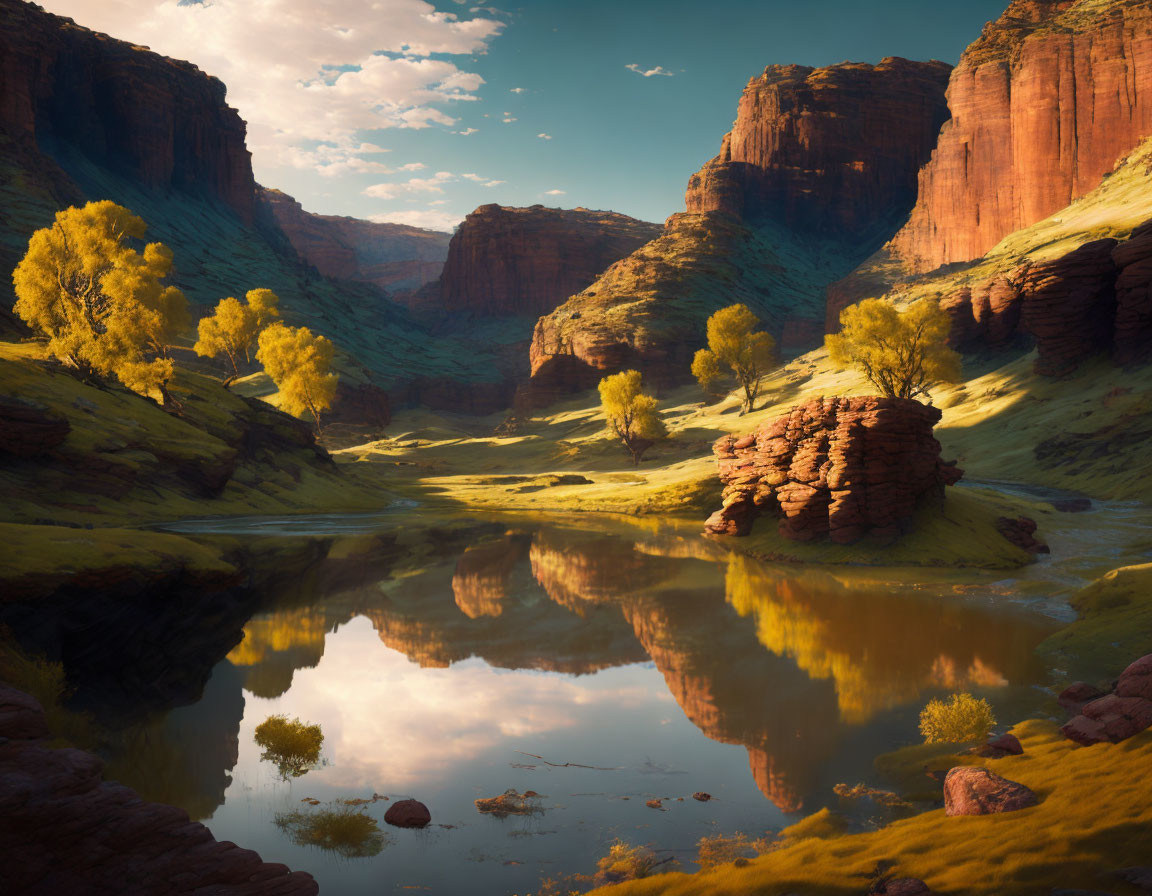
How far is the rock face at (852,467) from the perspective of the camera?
41.3 meters

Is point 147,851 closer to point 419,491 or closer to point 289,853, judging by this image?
point 289,853

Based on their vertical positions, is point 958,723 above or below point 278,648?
below

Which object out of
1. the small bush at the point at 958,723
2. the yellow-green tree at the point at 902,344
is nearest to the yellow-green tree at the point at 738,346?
the yellow-green tree at the point at 902,344

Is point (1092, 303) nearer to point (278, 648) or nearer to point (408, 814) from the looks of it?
point (278, 648)

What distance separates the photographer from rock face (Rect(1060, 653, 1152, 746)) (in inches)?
562

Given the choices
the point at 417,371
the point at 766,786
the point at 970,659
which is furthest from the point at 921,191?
the point at 766,786

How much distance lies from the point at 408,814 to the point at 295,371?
9124 cm

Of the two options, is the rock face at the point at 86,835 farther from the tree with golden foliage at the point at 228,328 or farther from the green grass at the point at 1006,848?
the tree with golden foliage at the point at 228,328

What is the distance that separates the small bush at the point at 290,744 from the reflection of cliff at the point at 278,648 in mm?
4272

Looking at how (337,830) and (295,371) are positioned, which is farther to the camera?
(295,371)

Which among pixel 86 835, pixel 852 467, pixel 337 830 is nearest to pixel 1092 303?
pixel 852 467

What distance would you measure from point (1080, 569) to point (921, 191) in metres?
164

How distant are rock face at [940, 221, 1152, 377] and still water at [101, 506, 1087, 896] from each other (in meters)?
50.2

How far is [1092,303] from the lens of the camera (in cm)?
7525
